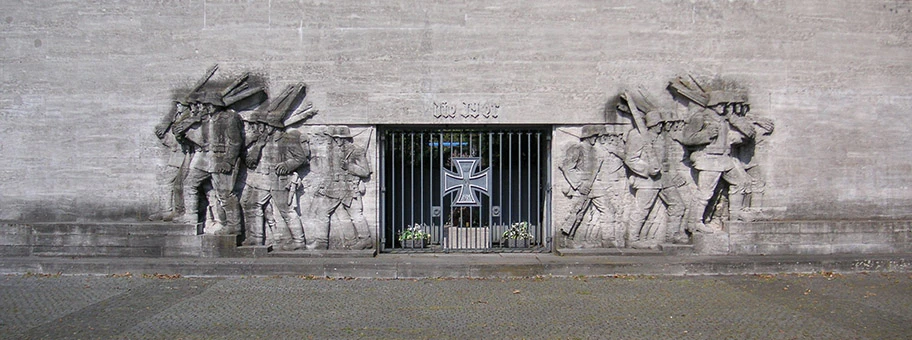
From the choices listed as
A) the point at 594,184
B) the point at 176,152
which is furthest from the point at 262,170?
the point at 594,184

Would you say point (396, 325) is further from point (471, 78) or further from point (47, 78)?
point (47, 78)

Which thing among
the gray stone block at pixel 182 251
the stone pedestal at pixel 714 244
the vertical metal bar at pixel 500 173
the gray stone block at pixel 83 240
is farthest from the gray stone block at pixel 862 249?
the gray stone block at pixel 83 240

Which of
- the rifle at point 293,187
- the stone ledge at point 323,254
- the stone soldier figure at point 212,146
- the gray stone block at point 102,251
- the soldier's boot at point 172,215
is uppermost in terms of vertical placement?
the stone soldier figure at point 212,146

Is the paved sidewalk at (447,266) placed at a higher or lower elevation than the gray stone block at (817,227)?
lower

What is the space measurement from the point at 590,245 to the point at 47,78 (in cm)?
908

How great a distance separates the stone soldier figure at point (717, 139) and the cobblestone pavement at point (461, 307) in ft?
5.04

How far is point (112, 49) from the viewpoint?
35.4ft

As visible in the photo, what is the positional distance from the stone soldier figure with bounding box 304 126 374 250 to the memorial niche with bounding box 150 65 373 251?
2 centimetres

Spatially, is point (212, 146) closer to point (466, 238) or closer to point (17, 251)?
point (17, 251)

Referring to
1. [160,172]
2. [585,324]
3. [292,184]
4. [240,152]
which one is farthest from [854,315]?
[160,172]

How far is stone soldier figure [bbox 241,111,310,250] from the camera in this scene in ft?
34.6

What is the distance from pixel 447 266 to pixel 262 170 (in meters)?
3.31

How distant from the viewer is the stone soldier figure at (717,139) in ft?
34.4

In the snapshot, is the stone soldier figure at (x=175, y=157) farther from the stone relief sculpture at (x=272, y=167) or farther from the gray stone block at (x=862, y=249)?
the gray stone block at (x=862, y=249)
